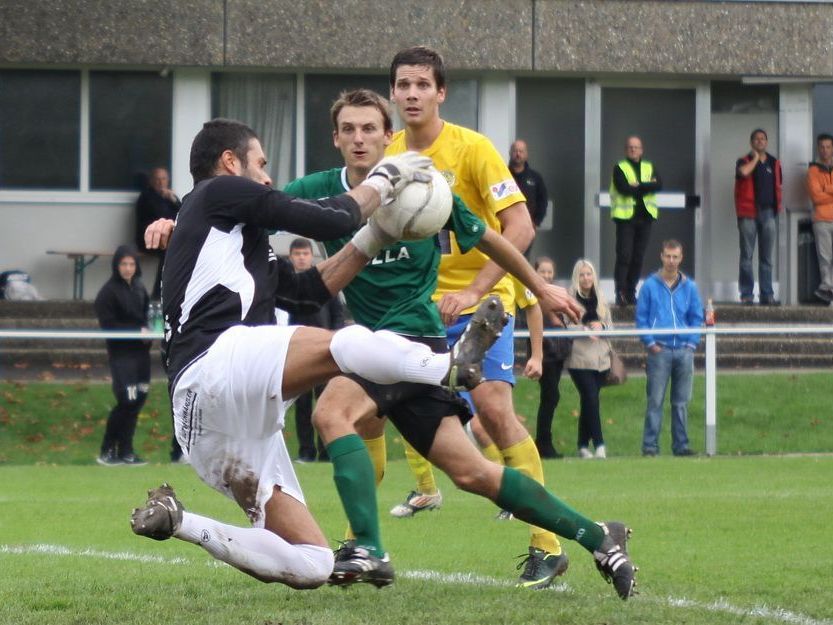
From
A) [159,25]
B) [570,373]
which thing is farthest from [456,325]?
[159,25]

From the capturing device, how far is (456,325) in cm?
760

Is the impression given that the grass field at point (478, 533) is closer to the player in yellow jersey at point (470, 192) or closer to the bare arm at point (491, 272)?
the player in yellow jersey at point (470, 192)

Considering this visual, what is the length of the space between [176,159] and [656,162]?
6.43m

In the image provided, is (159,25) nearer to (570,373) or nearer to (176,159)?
(176,159)

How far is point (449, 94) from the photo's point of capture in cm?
2159

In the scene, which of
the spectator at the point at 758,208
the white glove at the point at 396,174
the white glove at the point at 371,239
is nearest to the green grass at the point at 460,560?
the white glove at the point at 371,239

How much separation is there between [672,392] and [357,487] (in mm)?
8579

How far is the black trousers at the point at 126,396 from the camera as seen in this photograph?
46.3ft

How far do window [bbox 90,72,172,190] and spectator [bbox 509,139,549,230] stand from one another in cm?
494

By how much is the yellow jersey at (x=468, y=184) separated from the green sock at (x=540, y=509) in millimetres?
1342

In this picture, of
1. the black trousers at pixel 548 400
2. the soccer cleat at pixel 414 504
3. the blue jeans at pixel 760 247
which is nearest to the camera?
the soccer cleat at pixel 414 504

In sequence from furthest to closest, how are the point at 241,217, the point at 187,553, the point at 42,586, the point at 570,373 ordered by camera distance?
the point at 570,373 → the point at 187,553 → the point at 42,586 → the point at 241,217

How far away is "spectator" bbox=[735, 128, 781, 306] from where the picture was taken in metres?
19.9

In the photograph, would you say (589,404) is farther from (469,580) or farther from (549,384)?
(469,580)
